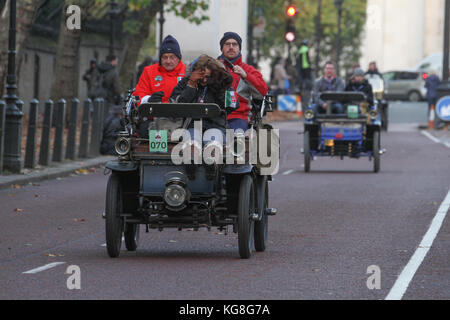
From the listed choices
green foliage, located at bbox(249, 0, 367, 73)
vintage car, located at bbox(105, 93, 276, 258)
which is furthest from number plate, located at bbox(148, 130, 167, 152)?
green foliage, located at bbox(249, 0, 367, 73)

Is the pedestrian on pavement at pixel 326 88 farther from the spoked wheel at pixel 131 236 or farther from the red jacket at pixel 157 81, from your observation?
the spoked wheel at pixel 131 236

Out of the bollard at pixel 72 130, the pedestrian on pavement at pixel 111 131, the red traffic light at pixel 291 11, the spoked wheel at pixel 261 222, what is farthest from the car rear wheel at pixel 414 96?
the spoked wheel at pixel 261 222

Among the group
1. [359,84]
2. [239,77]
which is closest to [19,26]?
[359,84]

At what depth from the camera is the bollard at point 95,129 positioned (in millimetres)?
26688

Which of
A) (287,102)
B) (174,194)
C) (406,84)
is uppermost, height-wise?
(406,84)

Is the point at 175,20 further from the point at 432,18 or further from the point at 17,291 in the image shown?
the point at 432,18

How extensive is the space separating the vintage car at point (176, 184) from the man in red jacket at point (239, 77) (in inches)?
28.3

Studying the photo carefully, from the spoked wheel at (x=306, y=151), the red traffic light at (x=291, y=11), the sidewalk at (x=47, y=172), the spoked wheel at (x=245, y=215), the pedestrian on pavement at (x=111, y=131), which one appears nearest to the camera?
the spoked wheel at (x=245, y=215)

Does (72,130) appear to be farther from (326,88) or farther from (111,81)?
(326,88)

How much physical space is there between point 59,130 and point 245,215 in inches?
504

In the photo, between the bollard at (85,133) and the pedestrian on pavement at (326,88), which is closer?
the pedestrian on pavement at (326,88)

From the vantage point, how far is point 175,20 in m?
39.5

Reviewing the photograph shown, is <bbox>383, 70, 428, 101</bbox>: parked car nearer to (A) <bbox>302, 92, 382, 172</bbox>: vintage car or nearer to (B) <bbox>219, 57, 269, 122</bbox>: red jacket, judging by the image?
(A) <bbox>302, 92, 382, 172</bbox>: vintage car

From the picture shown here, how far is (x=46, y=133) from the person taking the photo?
2288 centimetres
